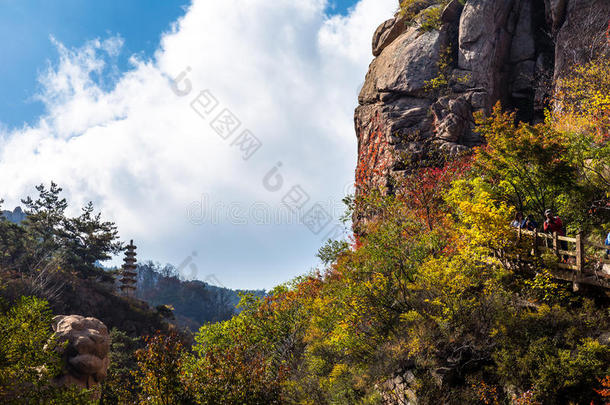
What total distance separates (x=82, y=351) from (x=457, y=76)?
3564 cm

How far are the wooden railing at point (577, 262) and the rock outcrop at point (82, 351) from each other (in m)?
26.8

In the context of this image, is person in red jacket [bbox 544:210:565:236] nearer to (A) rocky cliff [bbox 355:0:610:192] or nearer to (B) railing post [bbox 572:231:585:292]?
(B) railing post [bbox 572:231:585:292]

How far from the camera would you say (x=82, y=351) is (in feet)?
81.0

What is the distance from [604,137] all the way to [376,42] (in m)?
26.1

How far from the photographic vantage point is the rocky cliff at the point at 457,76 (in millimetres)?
29516

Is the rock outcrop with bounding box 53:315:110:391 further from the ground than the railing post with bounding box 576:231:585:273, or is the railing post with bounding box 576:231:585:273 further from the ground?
the rock outcrop with bounding box 53:315:110:391

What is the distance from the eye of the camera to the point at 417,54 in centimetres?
3291

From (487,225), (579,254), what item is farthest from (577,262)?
(487,225)

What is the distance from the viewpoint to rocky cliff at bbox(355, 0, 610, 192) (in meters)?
29.5

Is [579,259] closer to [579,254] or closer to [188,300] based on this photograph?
[579,254]

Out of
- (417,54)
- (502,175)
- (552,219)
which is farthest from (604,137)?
(417,54)

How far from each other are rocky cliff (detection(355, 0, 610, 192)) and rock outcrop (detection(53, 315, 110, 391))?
78.7ft

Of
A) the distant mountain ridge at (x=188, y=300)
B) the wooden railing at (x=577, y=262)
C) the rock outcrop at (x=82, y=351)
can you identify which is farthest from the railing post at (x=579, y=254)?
the distant mountain ridge at (x=188, y=300)

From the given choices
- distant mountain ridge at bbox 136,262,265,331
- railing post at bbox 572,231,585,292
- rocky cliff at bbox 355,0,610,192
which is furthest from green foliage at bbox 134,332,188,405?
distant mountain ridge at bbox 136,262,265,331
